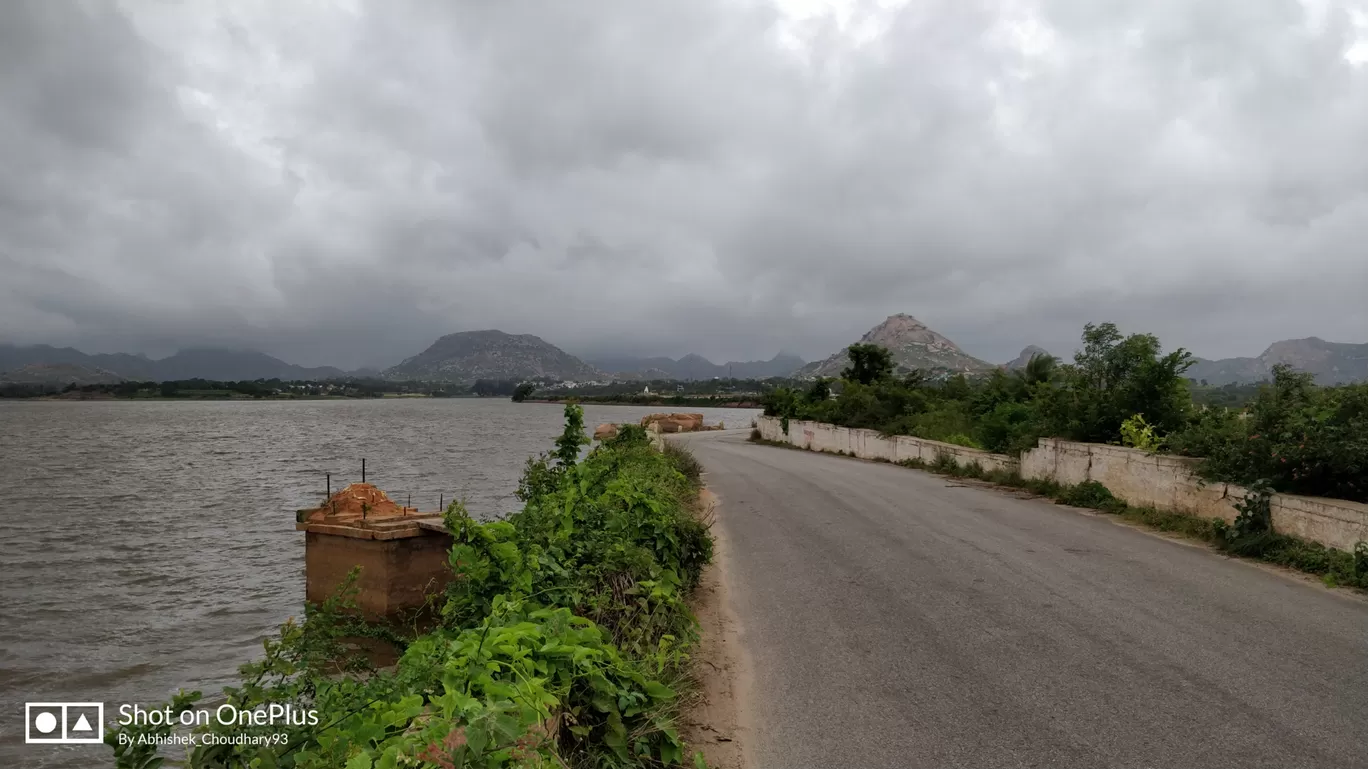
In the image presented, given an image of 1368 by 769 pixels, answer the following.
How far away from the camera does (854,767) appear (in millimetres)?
4250

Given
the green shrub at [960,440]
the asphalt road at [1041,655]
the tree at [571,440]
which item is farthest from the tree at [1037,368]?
the tree at [571,440]

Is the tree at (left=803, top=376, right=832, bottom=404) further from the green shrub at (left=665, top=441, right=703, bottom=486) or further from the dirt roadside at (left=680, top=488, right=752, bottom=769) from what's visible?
the dirt roadside at (left=680, top=488, right=752, bottom=769)

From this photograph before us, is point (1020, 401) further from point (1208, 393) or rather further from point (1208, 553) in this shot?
point (1208, 553)

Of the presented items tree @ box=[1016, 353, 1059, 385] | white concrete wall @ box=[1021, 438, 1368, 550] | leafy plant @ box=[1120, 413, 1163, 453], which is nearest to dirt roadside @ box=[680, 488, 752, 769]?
white concrete wall @ box=[1021, 438, 1368, 550]

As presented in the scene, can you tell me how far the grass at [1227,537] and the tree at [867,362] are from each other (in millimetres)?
23460

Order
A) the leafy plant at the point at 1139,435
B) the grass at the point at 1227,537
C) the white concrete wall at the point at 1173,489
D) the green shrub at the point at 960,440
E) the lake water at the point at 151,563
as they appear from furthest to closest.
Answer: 1. the green shrub at the point at 960,440
2. the leafy plant at the point at 1139,435
3. the lake water at the point at 151,563
4. the white concrete wall at the point at 1173,489
5. the grass at the point at 1227,537

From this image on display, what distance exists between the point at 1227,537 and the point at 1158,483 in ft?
8.16

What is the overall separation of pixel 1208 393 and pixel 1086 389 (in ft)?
8.82

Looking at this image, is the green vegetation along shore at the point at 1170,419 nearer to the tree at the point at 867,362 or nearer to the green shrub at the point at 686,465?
the green shrub at the point at 686,465

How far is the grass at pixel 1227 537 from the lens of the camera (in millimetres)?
7953

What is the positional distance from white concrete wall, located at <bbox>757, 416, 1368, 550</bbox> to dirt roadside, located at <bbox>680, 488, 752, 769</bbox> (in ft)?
22.8

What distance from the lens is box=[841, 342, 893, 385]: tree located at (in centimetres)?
4058

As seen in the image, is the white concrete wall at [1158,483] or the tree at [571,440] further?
the tree at [571,440]

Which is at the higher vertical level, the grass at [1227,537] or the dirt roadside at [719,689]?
the grass at [1227,537]
